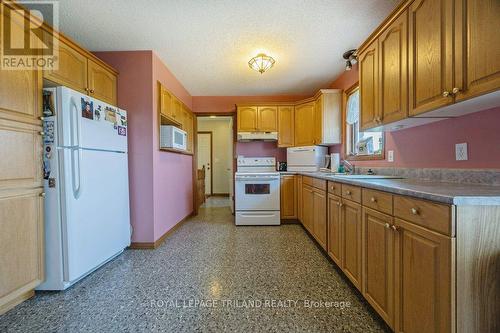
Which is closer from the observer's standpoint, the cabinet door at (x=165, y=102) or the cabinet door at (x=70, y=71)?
the cabinet door at (x=70, y=71)

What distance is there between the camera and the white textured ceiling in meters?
1.86

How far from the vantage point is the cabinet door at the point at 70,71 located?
1858mm

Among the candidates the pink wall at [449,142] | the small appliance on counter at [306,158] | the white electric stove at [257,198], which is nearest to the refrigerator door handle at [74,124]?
the white electric stove at [257,198]

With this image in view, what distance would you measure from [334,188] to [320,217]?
56cm

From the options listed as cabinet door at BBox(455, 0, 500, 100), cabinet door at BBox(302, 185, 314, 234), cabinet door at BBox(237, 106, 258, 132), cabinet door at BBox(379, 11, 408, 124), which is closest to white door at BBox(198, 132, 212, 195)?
cabinet door at BBox(237, 106, 258, 132)

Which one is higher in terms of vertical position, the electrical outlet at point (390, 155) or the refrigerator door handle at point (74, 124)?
the refrigerator door handle at point (74, 124)

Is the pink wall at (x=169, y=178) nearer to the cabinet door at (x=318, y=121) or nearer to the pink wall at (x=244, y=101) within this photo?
the pink wall at (x=244, y=101)

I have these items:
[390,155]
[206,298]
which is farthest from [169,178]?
[390,155]

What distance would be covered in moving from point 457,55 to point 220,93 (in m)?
3.59

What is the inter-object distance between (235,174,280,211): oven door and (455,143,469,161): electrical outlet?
2421 mm

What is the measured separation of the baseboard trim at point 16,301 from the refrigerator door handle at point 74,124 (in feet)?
3.94

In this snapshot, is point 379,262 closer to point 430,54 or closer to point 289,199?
point 430,54

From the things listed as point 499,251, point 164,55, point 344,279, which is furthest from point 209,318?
point 164,55

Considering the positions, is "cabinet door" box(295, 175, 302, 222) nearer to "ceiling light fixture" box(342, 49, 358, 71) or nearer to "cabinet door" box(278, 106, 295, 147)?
"cabinet door" box(278, 106, 295, 147)
